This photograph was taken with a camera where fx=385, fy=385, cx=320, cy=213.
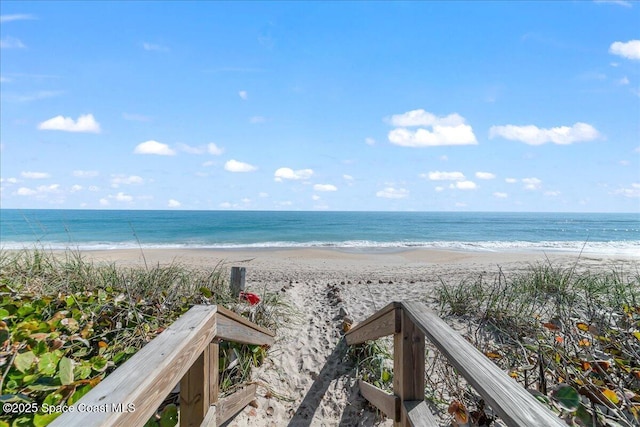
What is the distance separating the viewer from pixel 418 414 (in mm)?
2252

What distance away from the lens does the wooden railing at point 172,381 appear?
1085mm

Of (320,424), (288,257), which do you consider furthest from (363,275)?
(320,424)

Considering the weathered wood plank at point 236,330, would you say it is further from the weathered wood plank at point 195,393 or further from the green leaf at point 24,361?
the green leaf at point 24,361

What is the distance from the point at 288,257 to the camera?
17438 millimetres

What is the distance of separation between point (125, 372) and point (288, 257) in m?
16.2

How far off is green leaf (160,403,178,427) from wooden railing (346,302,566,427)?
58.8 inches

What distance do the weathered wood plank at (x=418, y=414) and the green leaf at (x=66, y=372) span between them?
7.10 feet

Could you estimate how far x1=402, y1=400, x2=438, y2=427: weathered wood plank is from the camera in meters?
2.15

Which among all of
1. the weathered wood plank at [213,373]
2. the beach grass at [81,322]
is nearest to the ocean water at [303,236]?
the beach grass at [81,322]

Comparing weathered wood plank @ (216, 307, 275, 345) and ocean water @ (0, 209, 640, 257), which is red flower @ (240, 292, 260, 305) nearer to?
weathered wood plank @ (216, 307, 275, 345)

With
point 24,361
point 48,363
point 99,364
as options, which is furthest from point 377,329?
point 24,361

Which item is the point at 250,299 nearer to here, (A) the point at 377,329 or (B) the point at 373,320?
(B) the point at 373,320

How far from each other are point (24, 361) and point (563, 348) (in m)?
3.88

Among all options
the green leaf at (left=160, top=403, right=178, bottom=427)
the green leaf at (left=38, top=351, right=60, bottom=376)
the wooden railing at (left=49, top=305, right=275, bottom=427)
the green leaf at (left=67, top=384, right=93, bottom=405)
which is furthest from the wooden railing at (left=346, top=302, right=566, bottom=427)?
the green leaf at (left=38, top=351, right=60, bottom=376)
